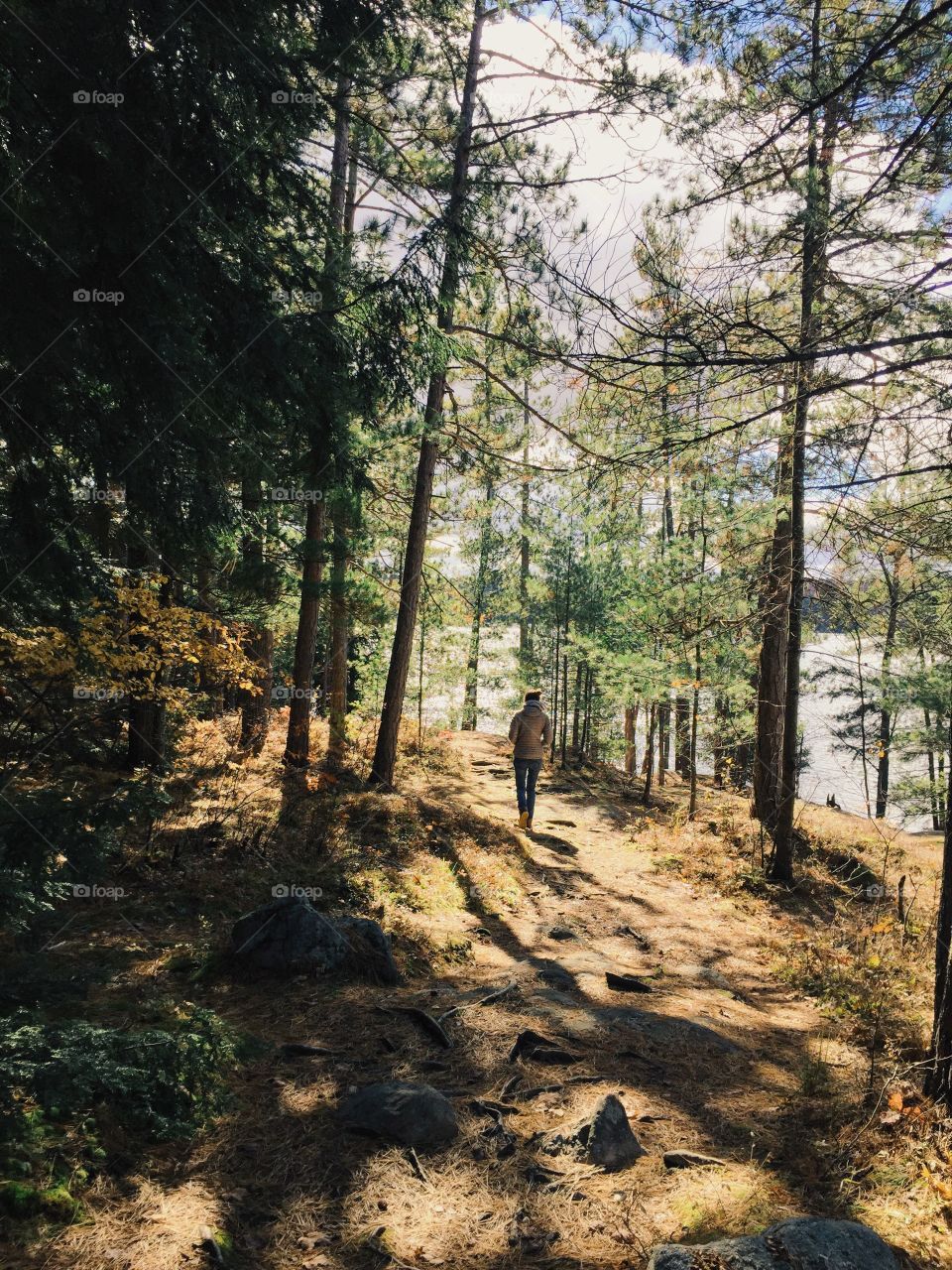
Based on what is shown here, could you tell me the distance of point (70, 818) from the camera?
135 inches

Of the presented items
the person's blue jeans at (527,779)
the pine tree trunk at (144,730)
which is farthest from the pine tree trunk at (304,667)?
the person's blue jeans at (527,779)

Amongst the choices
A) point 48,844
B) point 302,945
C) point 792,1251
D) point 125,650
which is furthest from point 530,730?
point 792,1251

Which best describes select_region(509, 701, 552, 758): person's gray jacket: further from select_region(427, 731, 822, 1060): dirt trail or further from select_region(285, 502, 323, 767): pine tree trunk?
select_region(285, 502, 323, 767): pine tree trunk

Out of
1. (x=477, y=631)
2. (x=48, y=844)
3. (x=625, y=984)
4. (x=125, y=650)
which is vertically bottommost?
(x=625, y=984)

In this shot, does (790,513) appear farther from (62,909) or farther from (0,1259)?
(0,1259)

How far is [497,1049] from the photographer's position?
14.4 ft

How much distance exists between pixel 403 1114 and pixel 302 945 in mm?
2160

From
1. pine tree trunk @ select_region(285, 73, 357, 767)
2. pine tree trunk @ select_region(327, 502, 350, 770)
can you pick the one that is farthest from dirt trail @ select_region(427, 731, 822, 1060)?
pine tree trunk @ select_region(285, 73, 357, 767)

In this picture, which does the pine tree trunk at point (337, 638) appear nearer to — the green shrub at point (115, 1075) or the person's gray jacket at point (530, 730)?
the person's gray jacket at point (530, 730)

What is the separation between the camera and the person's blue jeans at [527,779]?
460 inches

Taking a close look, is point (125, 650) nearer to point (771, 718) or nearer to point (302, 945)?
point (302, 945)

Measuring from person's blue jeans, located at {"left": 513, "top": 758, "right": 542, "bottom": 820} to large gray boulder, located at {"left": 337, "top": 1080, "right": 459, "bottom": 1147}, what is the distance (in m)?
8.10

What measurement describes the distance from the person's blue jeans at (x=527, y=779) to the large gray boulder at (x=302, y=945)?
6.10 meters

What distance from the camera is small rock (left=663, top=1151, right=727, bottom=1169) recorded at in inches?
129
